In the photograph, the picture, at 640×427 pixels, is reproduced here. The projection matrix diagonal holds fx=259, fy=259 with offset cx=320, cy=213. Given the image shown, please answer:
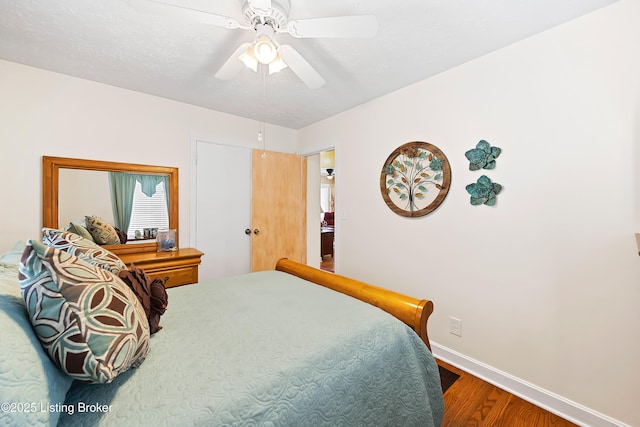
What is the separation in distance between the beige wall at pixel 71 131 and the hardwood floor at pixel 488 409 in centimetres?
279

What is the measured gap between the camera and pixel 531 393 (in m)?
1.69

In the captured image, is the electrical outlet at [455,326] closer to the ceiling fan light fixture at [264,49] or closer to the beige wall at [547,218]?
the beige wall at [547,218]

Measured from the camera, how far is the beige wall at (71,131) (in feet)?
6.63

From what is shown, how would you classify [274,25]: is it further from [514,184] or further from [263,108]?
[514,184]

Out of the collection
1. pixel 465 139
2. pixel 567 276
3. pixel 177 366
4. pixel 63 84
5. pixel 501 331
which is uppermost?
pixel 63 84

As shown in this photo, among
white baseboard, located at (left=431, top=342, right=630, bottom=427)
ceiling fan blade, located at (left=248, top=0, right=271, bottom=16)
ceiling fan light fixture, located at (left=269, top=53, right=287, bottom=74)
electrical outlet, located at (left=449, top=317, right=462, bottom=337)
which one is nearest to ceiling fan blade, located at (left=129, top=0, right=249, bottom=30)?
ceiling fan blade, located at (left=248, top=0, right=271, bottom=16)

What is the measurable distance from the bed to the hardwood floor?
0.40 meters

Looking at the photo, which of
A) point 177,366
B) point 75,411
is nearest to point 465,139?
point 177,366

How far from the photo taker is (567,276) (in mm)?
1579

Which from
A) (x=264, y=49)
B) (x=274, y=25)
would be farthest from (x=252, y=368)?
(x=274, y=25)

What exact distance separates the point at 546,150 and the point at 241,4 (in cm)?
200

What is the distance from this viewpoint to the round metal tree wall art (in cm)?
216

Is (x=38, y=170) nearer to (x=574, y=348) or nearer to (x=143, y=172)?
(x=143, y=172)

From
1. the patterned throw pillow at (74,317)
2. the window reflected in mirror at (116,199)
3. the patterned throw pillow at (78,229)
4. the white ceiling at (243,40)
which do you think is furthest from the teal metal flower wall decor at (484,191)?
the patterned throw pillow at (78,229)
